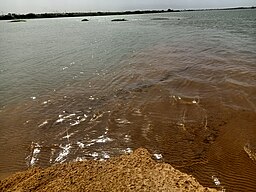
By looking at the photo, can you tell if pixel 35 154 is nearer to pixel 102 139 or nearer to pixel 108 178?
pixel 102 139

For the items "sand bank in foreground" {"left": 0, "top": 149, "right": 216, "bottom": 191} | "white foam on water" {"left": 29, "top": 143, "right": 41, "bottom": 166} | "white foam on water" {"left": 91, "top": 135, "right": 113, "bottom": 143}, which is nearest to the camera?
"sand bank in foreground" {"left": 0, "top": 149, "right": 216, "bottom": 191}

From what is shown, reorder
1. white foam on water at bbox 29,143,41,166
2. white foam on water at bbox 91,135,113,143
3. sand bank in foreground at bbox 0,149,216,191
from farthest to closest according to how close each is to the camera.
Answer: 1. white foam on water at bbox 91,135,113,143
2. white foam on water at bbox 29,143,41,166
3. sand bank in foreground at bbox 0,149,216,191

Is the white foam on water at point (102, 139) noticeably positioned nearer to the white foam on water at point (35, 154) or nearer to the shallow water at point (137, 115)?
the shallow water at point (137, 115)

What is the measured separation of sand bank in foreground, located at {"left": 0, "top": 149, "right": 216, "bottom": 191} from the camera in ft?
15.1

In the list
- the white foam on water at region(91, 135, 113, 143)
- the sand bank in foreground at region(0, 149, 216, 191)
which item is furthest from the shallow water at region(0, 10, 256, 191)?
the sand bank in foreground at region(0, 149, 216, 191)

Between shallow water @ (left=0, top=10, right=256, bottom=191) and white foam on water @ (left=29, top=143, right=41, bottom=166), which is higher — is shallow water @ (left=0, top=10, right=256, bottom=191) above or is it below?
below

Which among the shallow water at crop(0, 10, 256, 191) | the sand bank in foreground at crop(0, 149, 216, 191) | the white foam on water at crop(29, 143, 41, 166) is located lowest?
the shallow water at crop(0, 10, 256, 191)

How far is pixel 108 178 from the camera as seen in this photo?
16.1ft

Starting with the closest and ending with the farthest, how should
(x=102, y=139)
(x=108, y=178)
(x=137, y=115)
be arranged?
1. (x=108, y=178)
2. (x=102, y=139)
3. (x=137, y=115)

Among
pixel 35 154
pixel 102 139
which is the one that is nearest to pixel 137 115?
pixel 102 139

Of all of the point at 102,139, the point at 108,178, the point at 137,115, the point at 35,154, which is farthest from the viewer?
the point at 137,115

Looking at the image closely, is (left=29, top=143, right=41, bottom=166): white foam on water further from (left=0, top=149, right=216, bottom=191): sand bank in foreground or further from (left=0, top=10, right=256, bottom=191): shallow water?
(left=0, top=149, right=216, bottom=191): sand bank in foreground

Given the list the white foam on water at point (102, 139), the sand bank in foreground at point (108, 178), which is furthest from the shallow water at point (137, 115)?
the sand bank in foreground at point (108, 178)

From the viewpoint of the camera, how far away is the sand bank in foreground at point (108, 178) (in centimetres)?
459
